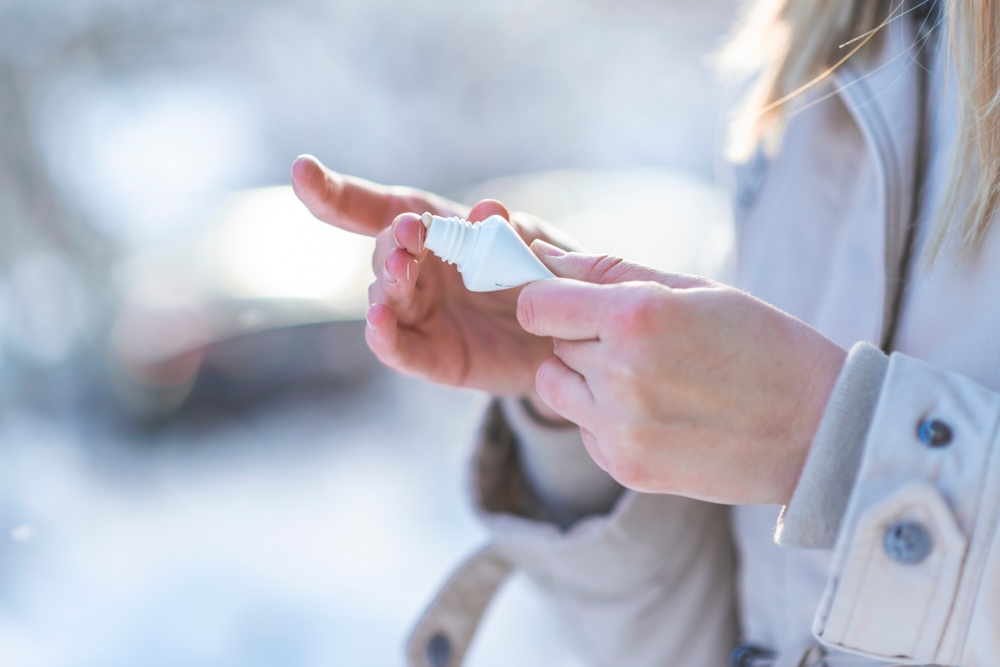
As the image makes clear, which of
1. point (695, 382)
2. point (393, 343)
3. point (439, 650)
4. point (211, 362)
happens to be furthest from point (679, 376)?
point (211, 362)

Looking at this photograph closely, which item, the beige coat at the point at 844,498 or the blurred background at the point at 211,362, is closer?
the beige coat at the point at 844,498

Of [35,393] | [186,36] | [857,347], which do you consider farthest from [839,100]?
[186,36]

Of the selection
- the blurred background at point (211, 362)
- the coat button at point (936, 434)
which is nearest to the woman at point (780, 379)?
the coat button at point (936, 434)

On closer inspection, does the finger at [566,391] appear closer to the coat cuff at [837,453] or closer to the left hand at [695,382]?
the left hand at [695,382]

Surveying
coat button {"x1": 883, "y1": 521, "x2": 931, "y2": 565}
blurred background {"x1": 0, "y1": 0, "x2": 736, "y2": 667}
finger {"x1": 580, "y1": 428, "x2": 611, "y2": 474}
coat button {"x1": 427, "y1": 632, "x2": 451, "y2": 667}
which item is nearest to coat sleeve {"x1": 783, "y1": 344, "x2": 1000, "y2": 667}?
coat button {"x1": 883, "y1": 521, "x2": 931, "y2": 565}

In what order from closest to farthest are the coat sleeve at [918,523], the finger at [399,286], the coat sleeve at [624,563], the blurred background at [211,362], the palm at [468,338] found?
the coat sleeve at [918,523] < the finger at [399,286] < the palm at [468,338] < the coat sleeve at [624,563] < the blurred background at [211,362]
